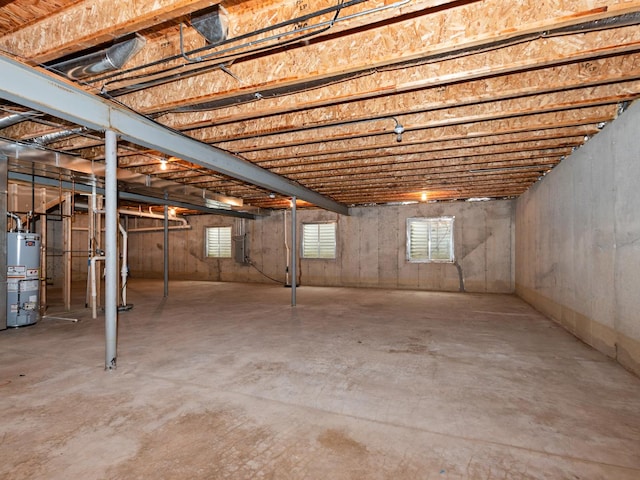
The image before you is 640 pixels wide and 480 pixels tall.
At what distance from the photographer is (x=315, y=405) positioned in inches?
85.1

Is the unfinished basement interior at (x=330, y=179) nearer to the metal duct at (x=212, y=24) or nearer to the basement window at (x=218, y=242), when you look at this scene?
the metal duct at (x=212, y=24)

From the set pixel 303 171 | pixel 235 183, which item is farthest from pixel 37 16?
pixel 235 183

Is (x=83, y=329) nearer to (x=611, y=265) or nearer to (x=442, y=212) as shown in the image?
(x=611, y=265)

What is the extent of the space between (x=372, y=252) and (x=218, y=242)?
5.07 meters

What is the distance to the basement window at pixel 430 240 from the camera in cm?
823

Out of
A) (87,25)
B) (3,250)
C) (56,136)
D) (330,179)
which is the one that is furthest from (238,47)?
(3,250)

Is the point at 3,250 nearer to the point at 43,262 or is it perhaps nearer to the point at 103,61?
the point at 43,262

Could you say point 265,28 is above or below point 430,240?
above

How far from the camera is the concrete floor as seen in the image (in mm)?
1575

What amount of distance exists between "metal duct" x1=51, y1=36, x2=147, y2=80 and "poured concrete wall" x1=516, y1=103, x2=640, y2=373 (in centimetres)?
396

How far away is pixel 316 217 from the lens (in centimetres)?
938

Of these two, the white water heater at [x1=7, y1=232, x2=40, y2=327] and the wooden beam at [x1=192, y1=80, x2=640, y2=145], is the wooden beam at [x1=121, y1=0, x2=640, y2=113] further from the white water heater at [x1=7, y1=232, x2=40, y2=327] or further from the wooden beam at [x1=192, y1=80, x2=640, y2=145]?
the white water heater at [x1=7, y1=232, x2=40, y2=327]

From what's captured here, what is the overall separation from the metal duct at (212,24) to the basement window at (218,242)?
8664 millimetres

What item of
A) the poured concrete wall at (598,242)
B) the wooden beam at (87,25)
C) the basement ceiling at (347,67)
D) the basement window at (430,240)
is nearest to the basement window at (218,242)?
the basement window at (430,240)
